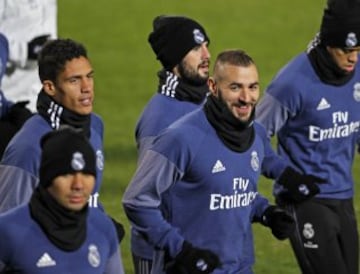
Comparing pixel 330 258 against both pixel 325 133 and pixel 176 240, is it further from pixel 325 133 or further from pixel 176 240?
pixel 176 240

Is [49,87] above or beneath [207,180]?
above

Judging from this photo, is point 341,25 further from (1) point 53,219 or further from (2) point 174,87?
(1) point 53,219

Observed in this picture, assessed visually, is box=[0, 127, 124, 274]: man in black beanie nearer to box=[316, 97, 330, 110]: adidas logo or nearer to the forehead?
the forehead

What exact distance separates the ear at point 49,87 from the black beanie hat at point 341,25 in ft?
7.71

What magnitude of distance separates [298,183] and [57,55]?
73.8 inches

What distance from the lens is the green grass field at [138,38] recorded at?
21.4 metres

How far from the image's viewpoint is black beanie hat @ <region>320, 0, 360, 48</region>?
11.3 m

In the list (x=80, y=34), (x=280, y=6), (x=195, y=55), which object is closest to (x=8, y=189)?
(x=195, y=55)

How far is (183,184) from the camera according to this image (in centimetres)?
964

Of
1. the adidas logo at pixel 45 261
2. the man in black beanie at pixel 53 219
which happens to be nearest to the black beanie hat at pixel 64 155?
the man in black beanie at pixel 53 219

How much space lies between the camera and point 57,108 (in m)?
9.70

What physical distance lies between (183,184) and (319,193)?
183cm

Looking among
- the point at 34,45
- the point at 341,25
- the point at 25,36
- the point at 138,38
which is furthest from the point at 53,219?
the point at 138,38

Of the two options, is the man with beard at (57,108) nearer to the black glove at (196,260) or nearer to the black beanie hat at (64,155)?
the black glove at (196,260)
